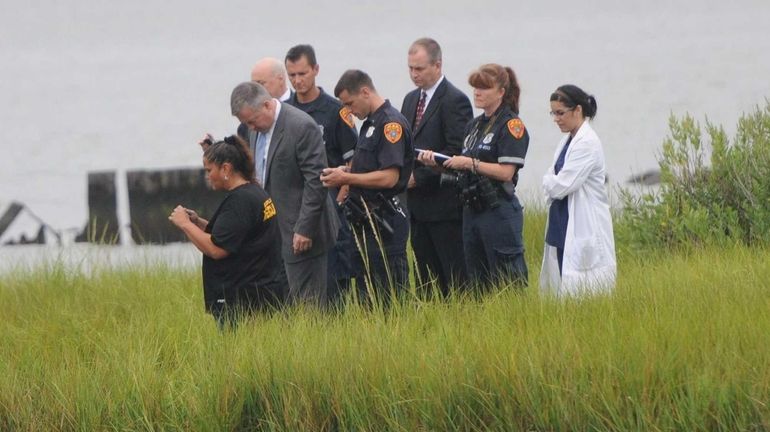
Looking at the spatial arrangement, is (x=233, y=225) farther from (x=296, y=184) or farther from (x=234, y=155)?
(x=296, y=184)

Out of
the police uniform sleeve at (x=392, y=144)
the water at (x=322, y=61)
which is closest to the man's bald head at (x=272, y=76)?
the police uniform sleeve at (x=392, y=144)

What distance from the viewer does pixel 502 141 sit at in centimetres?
654

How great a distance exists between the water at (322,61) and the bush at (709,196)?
3017 millimetres

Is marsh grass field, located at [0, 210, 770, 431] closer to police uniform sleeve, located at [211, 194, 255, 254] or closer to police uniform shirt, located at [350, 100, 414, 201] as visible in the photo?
police uniform sleeve, located at [211, 194, 255, 254]

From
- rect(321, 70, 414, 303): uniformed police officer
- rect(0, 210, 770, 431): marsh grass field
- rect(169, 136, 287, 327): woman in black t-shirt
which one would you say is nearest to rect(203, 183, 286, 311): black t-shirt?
rect(169, 136, 287, 327): woman in black t-shirt

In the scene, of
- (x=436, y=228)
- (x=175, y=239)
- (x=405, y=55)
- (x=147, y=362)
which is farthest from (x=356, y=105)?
(x=405, y=55)

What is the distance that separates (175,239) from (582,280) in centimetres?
452

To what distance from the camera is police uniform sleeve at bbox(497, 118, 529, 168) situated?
21.4 ft

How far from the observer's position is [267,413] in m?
5.04

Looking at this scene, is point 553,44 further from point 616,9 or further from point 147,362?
point 147,362

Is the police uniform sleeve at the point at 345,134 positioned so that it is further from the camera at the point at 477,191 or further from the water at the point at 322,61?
the water at the point at 322,61

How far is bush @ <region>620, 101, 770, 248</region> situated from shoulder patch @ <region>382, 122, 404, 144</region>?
5.42 feet

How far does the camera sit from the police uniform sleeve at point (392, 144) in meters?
6.57

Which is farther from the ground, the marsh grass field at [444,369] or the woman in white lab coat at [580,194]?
the woman in white lab coat at [580,194]
